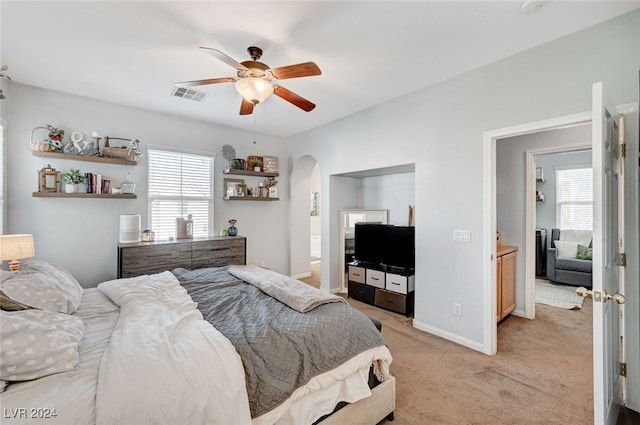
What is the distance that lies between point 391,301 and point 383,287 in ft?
0.70

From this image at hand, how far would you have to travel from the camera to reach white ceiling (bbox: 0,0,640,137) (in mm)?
1896

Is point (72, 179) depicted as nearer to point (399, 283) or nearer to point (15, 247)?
point (15, 247)

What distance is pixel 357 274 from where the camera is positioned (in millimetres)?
4156

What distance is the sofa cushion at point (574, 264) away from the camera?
4.59 meters

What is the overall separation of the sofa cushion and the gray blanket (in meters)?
4.97

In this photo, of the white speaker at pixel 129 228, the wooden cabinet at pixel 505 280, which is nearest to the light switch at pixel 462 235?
the wooden cabinet at pixel 505 280

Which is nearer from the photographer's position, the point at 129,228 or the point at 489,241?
the point at 489,241

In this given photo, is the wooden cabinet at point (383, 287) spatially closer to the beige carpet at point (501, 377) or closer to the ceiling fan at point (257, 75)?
the beige carpet at point (501, 377)

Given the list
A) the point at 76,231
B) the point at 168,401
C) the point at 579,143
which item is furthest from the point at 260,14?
the point at 579,143

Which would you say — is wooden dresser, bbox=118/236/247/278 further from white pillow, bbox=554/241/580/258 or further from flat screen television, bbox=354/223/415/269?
white pillow, bbox=554/241/580/258

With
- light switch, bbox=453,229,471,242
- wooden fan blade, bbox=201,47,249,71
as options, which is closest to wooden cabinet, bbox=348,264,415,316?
light switch, bbox=453,229,471,242

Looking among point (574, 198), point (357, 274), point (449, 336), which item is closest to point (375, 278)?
point (357, 274)

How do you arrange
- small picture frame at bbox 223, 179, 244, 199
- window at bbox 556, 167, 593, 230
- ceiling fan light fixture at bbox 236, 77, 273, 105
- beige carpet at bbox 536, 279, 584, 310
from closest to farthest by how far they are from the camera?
ceiling fan light fixture at bbox 236, 77, 273, 105, beige carpet at bbox 536, 279, 584, 310, small picture frame at bbox 223, 179, 244, 199, window at bbox 556, 167, 593, 230

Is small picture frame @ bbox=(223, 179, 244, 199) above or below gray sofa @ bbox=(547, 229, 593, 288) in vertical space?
above
